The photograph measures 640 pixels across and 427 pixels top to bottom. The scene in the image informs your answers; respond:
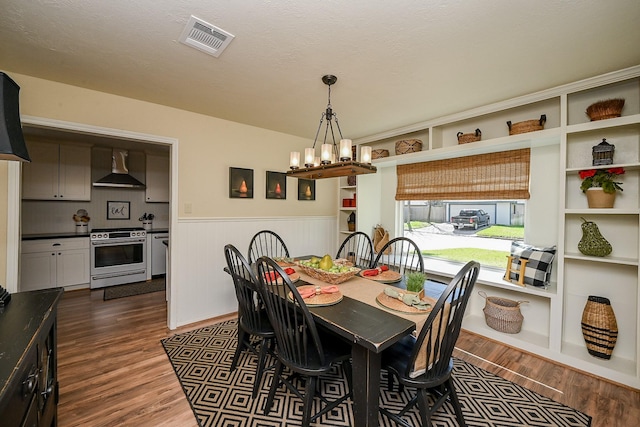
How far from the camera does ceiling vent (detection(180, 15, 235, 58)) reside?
1.56 meters

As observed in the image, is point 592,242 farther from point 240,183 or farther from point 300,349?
point 240,183

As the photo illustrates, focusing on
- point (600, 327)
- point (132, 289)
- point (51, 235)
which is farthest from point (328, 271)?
point (51, 235)

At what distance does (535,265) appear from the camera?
2504 millimetres

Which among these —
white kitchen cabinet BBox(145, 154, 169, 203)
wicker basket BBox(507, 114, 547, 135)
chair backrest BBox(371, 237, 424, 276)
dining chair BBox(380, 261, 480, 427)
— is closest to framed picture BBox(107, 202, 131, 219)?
white kitchen cabinet BBox(145, 154, 169, 203)

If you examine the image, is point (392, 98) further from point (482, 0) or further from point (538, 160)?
point (538, 160)

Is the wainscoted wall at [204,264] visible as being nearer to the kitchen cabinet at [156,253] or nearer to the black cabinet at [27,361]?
the black cabinet at [27,361]

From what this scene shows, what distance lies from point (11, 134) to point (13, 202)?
168cm

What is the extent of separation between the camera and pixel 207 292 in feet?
10.4

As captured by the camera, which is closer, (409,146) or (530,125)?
(530,125)

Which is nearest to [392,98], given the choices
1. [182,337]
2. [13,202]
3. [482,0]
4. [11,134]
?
[482,0]

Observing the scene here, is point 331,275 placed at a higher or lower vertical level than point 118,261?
higher

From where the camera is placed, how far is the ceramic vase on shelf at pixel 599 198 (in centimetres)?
214

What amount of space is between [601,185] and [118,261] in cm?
600

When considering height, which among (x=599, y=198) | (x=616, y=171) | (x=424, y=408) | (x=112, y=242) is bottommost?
(x=424, y=408)
